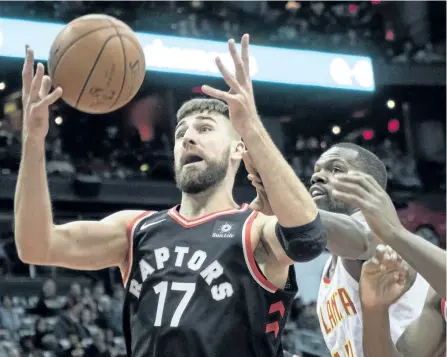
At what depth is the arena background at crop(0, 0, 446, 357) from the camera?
11.0 m

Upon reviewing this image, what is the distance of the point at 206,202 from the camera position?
3049 mm

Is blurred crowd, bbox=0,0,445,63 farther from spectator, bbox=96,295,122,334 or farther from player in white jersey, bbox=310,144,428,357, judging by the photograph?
player in white jersey, bbox=310,144,428,357

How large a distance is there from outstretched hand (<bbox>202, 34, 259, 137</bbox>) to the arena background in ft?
22.3

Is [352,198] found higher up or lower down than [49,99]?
lower down

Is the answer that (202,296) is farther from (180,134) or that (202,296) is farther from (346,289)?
(346,289)

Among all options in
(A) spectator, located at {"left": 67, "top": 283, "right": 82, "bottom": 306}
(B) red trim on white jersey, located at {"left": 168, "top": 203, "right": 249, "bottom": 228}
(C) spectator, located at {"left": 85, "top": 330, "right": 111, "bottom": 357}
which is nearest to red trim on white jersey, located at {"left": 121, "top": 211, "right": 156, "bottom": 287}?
(B) red trim on white jersey, located at {"left": 168, "top": 203, "right": 249, "bottom": 228}

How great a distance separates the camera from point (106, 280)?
11.5m

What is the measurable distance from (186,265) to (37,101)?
2.59ft

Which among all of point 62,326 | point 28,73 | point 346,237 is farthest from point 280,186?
point 62,326

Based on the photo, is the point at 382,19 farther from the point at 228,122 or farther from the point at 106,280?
the point at 228,122

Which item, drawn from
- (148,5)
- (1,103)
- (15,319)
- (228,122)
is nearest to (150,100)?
(148,5)

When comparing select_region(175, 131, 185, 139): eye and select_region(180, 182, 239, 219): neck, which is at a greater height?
select_region(175, 131, 185, 139): eye

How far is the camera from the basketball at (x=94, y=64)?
106 inches

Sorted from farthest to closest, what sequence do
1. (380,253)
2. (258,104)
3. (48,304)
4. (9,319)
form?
(258,104)
(48,304)
(9,319)
(380,253)
